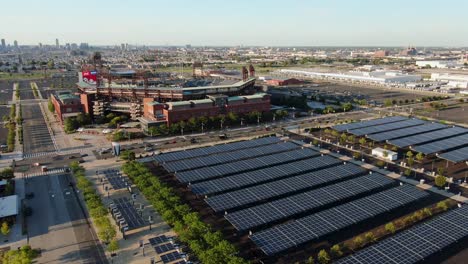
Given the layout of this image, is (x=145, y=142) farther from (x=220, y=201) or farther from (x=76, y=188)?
(x=220, y=201)

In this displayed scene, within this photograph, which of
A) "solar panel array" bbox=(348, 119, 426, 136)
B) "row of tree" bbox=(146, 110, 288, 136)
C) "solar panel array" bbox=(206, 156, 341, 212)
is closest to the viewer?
"solar panel array" bbox=(206, 156, 341, 212)

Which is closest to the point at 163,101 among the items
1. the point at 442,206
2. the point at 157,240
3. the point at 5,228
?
the point at 5,228

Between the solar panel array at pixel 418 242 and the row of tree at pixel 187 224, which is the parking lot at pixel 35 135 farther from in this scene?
the solar panel array at pixel 418 242

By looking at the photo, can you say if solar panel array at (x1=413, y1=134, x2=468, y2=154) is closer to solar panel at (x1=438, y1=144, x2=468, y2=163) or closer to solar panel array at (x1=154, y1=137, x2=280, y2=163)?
solar panel at (x1=438, y1=144, x2=468, y2=163)

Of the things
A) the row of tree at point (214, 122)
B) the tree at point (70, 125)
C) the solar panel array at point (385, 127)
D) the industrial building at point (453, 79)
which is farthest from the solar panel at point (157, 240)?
the industrial building at point (453, 79)

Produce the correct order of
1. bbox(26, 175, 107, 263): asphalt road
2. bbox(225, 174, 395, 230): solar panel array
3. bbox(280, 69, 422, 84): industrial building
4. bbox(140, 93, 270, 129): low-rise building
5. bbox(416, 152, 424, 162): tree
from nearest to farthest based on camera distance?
bbox(26, 175, 107, 263): asphalt road → bbox(225, 174, 395, 230): solar panel array → bbox(416, 152, 424, 162): tree → bbox(140, 93, 270, 129): low-rise building → bbox(280, 69, 422, 84): industrial building

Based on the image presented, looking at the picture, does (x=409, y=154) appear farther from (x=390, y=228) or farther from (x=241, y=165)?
(x=241, y=165)

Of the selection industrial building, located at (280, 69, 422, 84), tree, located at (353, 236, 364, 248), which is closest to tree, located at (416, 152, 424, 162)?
tree, located at (353, 236, 364, 248)
